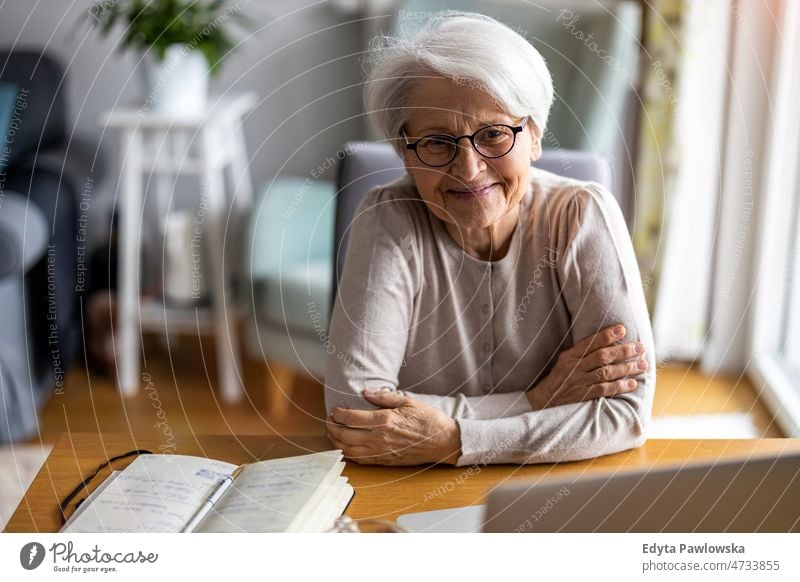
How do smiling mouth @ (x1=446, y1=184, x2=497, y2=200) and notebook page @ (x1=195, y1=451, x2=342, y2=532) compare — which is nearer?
notebook page @ (x1=195, y1=451, x2=342, y2=532)

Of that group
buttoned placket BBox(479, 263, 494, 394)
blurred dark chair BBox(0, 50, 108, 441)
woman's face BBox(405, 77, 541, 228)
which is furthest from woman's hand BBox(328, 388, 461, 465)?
blurred dark chair BBox(0, 50, 108, 441)

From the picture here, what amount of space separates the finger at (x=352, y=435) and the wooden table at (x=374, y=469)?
0.03 metres

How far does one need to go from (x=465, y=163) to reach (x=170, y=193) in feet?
4.84

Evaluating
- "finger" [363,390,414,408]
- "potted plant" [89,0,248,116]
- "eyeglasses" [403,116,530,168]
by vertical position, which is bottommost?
"finger" [363,390,414,408]

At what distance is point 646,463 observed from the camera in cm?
96

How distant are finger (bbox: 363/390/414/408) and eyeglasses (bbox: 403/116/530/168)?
0.90 feet

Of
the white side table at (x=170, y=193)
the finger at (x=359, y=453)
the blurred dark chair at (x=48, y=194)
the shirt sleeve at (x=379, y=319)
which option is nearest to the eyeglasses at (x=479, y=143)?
the shirt sleeve at (x=379, y=319)

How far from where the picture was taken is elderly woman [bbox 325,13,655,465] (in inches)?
38.5

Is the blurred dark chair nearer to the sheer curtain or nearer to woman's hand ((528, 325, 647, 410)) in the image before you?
woman's hand ((528, 325, 647, 410))

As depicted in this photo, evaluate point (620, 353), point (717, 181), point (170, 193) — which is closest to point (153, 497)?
point (620, 353)

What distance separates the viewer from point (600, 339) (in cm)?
102
